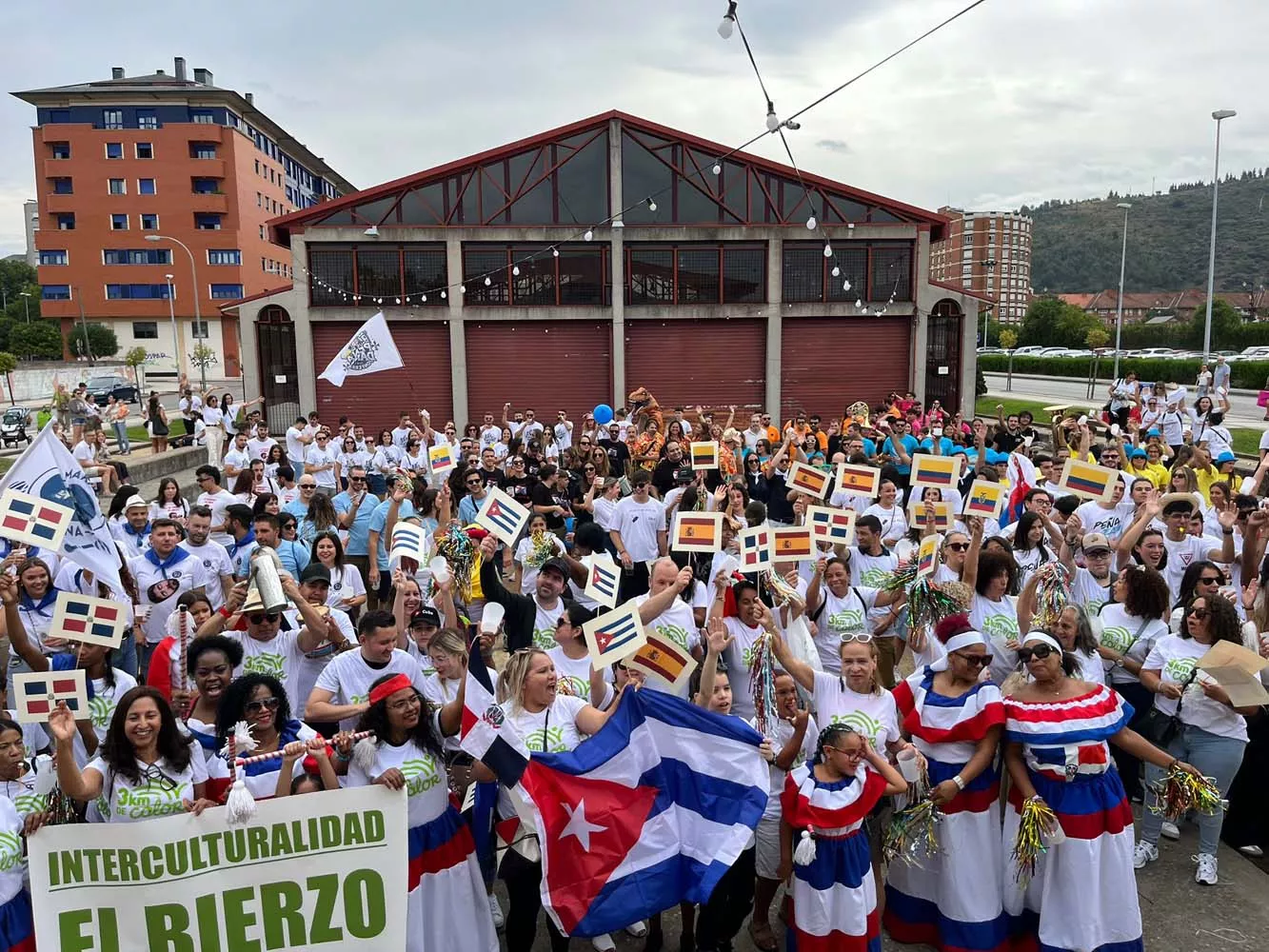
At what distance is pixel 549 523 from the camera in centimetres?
1026

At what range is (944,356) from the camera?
26.1 meters

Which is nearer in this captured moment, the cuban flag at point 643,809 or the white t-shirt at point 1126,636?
the cuban flag at point 643,809

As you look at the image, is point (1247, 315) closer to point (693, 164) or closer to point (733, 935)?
point (693, 164)

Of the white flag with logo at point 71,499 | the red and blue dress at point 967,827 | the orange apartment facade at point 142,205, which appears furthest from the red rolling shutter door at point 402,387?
the orange apartment facade at point 142,205

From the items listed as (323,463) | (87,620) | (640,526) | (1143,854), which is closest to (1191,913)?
(1143,854)

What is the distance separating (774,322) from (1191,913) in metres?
21.1

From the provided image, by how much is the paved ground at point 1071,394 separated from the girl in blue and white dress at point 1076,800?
86.1ft

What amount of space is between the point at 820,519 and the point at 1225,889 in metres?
3.41

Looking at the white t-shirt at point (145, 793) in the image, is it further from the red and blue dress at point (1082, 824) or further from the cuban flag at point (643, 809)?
the red and blue dress at point (1082, 824)

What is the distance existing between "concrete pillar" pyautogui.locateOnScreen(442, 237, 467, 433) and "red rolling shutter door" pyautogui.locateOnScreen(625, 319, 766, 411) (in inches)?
175

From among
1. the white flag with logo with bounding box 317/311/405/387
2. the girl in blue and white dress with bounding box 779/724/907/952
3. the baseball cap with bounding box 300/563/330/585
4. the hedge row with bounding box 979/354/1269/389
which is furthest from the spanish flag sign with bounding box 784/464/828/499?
the hedge row with bounding box 979/354/1269/389

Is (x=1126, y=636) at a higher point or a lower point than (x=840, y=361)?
lower

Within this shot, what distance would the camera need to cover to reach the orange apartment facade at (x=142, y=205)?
68125 mm

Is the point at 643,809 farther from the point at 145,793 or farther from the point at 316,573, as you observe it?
the point at 316,573
